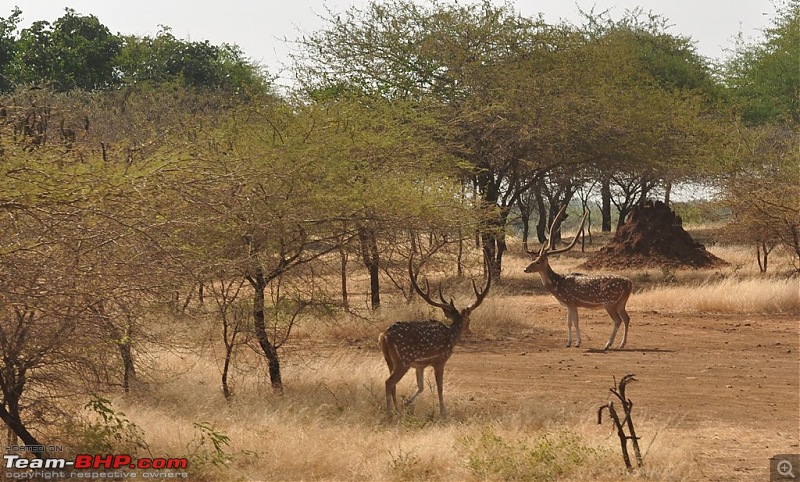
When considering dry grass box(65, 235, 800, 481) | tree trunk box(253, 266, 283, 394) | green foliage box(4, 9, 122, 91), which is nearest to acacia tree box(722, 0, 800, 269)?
dry grass box(65, 235, 800, 481)

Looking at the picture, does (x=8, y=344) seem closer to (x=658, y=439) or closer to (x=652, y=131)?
(x=658, y=439)

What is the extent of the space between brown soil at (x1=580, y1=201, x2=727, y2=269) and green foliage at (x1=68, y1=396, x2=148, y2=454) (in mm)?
23125

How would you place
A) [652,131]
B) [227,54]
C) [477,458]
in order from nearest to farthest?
1. [477,458]
2. [652,131]
3. [227,54]

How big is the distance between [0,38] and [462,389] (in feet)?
138

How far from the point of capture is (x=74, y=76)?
47.8m

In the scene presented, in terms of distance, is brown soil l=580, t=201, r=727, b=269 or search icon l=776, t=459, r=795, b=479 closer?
search icon l=776, t=459, r=795, b=479

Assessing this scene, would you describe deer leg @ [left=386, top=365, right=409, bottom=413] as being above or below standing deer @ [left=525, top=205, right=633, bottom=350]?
below

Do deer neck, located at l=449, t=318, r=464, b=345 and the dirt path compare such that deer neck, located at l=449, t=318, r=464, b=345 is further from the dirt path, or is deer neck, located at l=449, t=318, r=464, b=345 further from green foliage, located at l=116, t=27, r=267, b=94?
green foliage, located at l=116, t=27, r=267, b=94

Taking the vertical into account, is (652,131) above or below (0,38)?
below

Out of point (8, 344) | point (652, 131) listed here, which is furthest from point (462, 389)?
point (652, 131)

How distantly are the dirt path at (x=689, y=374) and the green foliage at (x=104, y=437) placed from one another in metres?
5.19

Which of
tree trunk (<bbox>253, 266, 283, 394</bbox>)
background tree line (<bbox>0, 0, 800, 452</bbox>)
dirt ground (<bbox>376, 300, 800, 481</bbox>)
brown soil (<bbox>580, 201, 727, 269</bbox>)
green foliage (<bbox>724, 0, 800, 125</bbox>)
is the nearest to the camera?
background tree line (<bbox>0, 0, 800, 452</bbox>)

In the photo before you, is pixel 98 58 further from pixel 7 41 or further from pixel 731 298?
pixel 731 298

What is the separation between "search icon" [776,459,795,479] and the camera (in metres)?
9.53
